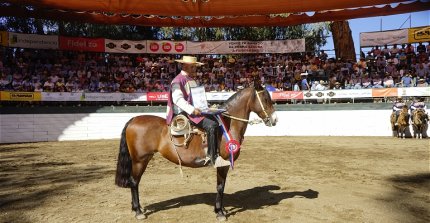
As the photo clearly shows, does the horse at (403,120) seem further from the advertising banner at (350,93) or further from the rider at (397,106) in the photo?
the advertising banner at (350,93)

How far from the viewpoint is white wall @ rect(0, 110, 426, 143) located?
1909 cm

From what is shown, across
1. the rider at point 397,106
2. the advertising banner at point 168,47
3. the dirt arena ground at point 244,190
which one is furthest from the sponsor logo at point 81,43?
the rider at point 397,106

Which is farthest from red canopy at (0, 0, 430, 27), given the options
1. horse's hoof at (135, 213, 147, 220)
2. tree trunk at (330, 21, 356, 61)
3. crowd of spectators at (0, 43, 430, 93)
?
horse's hoof at (135, 213, 147, 220)

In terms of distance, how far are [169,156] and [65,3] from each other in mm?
17847

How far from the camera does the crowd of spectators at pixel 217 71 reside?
21.6 meters

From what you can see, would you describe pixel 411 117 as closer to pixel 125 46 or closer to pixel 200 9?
pixel 200 9

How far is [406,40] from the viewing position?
83.4 feet

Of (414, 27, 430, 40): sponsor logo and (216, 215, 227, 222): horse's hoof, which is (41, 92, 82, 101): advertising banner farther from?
(414, 27, 430, 40): sponsor logo

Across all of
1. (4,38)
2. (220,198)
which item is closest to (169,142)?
(220,198)

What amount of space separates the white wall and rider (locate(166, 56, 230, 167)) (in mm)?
14236

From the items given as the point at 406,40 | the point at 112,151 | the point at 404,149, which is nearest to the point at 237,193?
the point at 112,151

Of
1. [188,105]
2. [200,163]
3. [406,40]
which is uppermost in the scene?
[406,40]

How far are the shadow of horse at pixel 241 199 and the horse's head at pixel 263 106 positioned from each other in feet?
5.47

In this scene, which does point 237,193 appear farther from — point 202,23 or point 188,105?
point 202,23
